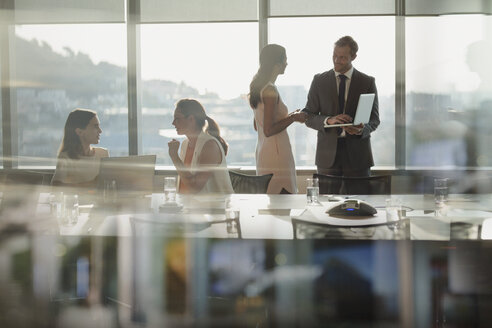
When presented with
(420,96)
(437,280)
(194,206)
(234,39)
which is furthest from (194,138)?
(420,96)

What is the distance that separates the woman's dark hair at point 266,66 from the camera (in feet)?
11.8

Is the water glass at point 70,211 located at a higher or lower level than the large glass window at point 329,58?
lower

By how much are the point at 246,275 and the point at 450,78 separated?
4512 millimetres

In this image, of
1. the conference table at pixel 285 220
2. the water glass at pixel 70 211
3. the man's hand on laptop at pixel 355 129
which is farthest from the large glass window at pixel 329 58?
the water glass at pixel 70 211

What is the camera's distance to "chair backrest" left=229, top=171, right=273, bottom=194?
3.23m

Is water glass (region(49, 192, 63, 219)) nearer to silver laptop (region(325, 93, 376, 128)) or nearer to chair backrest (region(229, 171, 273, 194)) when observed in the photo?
chair backrest (region(229, 171, 273, 194))

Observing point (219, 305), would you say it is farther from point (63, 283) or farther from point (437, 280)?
point (437, 280)

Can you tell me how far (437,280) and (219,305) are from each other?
0.70 metres

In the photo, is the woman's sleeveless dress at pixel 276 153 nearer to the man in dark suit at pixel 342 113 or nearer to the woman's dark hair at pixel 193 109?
the man in dark suit at pixel 342 113

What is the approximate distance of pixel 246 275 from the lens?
71.9 inches

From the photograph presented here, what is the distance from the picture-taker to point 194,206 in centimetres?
253

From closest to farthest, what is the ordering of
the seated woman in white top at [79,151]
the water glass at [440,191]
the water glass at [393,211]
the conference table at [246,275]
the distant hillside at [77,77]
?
the conference table at [246,275] → the water glass at [393,211] → the water glass at [440,191] → the seated woman in white top at [79,151] → the distant hillside at [77,77]

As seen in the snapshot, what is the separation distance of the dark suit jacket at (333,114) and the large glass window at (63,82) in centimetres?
275

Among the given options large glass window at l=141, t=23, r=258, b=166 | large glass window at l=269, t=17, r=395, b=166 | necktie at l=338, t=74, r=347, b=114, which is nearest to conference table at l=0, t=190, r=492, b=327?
necktie at l=338, t=74, r=347, b=114
